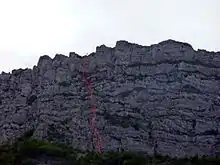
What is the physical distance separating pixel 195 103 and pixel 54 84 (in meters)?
13.5

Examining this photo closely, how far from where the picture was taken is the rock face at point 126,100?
43531 millimetres

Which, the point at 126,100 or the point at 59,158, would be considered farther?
the point at 126,100

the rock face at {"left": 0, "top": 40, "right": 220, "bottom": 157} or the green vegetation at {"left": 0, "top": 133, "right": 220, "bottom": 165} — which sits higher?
the rock face at {"left": 0, "top": 40, "right": 220, "bottom": 157}

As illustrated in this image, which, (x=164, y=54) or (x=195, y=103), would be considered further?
(x=164, y=54)

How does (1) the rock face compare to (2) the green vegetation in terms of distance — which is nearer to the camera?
(2) the green vegetation

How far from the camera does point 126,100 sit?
152 ft

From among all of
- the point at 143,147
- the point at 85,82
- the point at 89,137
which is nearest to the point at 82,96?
the point at 85,82

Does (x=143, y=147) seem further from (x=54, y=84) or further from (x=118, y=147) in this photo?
(x=54, y=84)

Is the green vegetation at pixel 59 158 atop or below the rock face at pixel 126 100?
below

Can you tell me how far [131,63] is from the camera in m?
48.5

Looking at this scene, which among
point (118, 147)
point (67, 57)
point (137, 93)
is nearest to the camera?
point (118, 147)

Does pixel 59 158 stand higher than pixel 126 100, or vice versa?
pixel 126 100

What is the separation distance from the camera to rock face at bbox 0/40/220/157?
143 ft

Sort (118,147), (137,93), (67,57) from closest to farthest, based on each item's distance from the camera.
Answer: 1. (118,147)
2. (137,93)
3. (67,57)
